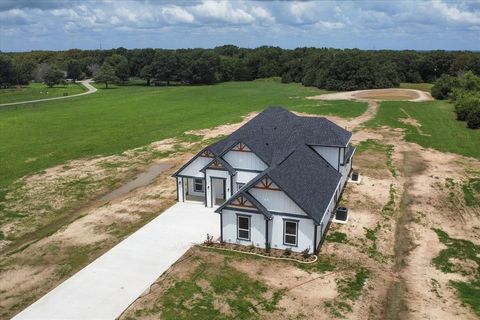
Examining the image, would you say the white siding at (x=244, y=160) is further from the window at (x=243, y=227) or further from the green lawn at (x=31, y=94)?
the green lawn at (x=31, y=94)

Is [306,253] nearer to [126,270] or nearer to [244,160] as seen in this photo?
[244,160]

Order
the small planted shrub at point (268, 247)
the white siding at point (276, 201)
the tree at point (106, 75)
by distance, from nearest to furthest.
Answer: the white siding at point (276, 201) < the small planted shrub at point (268, 247) < the tree at point (106, 75)

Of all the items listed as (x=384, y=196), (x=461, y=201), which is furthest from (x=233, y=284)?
(x=461, y=201)

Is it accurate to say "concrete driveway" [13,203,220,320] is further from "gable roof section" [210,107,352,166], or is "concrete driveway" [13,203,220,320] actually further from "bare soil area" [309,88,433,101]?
"bare soil area" [309,88,433,101]

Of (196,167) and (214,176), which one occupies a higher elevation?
(196,167)

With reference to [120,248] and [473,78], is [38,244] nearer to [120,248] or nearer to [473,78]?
[120,248]

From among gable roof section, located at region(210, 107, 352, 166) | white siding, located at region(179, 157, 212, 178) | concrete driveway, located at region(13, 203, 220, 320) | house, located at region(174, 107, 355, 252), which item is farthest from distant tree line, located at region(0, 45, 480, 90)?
concrete driveway, located at region(13, 203, 220, 320)

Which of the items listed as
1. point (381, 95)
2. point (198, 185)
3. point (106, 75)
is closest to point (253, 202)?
point (198, 185)

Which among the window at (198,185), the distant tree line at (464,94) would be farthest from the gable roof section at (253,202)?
the distant tree line at (464,94)
